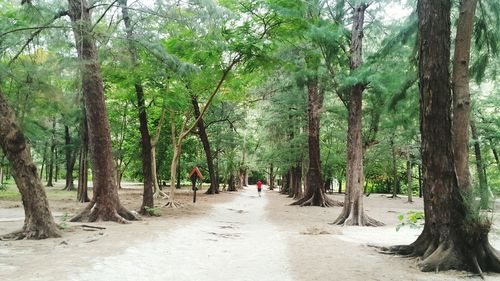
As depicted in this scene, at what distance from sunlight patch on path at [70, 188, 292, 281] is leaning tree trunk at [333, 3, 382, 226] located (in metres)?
3.63

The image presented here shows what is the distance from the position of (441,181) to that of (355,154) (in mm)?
6770

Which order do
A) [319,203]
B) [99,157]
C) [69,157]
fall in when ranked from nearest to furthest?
[99,157] < [319,203] < [69,157]

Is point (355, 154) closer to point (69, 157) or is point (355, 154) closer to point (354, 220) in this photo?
point (354, 220)

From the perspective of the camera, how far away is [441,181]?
7.18 meters

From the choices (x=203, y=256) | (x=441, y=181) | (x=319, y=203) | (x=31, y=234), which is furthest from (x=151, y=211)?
(x=319, y=203)

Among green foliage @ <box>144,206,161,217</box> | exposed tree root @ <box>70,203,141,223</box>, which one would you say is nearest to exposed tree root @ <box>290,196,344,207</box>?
green foliage @ <box>144,206,161,217</box>

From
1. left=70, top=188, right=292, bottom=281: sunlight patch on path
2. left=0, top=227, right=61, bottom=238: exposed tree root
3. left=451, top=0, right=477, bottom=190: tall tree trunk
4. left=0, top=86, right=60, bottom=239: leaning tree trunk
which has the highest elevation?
left=451, top=0, right=477, bottom=190: tall tree trunk

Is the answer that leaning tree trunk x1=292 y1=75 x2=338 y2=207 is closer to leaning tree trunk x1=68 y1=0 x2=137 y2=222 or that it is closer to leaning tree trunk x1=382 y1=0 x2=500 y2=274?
leaning tree trunk x1=68 y1=0 x2=137 y2=222

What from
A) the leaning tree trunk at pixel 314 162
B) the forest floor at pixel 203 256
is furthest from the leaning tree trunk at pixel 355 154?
the leaning tree trunk at pixel 314 162

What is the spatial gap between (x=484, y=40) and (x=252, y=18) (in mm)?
6511

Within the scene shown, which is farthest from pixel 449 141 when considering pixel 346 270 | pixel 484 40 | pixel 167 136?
pixel 167 136

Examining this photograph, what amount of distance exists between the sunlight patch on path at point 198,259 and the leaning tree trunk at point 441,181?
2.69 meters

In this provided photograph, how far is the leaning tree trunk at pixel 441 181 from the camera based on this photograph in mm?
6660

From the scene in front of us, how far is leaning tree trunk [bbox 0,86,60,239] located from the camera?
347 inches
